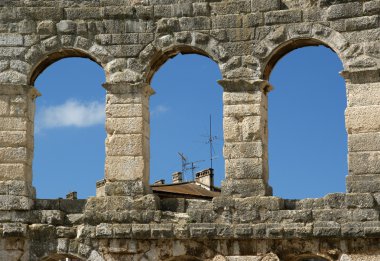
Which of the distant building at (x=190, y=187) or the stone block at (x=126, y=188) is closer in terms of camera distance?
the stone block at (x=126, y=188)

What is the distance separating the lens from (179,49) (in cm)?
1995

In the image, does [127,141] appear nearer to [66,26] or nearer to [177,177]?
[66,26]

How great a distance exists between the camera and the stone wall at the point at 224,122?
18.8 m

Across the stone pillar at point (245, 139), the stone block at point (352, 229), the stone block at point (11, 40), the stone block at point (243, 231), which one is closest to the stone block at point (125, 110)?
the stone pillar at point (245, 139)

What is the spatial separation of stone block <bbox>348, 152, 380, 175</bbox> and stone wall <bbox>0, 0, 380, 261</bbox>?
0.06ft

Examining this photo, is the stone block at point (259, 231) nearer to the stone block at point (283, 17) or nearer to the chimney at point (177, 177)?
the stone block at point (283, 17)

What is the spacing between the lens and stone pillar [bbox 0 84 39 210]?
19703 millimetres

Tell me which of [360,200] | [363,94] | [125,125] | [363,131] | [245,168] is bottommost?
[360,200]

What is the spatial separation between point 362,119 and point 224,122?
2386mm

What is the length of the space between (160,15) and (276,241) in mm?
4584

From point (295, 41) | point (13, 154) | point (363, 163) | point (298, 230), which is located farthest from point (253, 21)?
point (13, 154)

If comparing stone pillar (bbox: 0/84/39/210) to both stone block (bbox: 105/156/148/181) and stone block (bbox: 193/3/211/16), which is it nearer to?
stone block (bbox: 105/156/148/181)

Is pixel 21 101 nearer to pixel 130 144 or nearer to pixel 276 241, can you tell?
pixel 130 144

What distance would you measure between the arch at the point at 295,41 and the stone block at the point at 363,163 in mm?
1567
